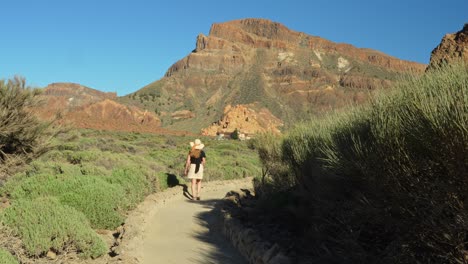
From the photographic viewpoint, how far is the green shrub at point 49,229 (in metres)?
5.67

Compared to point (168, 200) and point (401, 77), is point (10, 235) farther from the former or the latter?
point (168, 200)

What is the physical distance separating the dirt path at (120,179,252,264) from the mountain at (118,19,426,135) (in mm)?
60830

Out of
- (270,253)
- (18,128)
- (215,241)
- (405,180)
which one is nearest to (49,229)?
(270,253)

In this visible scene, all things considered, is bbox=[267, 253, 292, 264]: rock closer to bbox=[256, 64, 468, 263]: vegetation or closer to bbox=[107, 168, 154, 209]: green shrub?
bbox=[256, 64, 468, 263]: vegetation

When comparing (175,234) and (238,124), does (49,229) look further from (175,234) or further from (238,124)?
(238,124)

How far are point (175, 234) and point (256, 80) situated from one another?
347ft

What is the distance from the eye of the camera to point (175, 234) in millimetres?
8547

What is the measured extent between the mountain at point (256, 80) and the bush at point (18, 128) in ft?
197

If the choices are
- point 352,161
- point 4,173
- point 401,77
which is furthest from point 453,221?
point 4,173

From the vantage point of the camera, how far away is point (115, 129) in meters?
50.8

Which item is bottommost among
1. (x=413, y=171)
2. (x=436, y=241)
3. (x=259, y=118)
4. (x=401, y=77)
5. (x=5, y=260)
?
(x=5, y=260)

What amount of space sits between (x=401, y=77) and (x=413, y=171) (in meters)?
1.61

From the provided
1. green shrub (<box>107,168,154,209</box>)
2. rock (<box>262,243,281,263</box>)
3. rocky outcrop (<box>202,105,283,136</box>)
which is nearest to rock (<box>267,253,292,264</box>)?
rock (<box>262,243,281,263</box>)

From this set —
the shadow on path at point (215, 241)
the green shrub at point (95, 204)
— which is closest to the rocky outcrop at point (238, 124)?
the shadow on path at point (215, 241)
